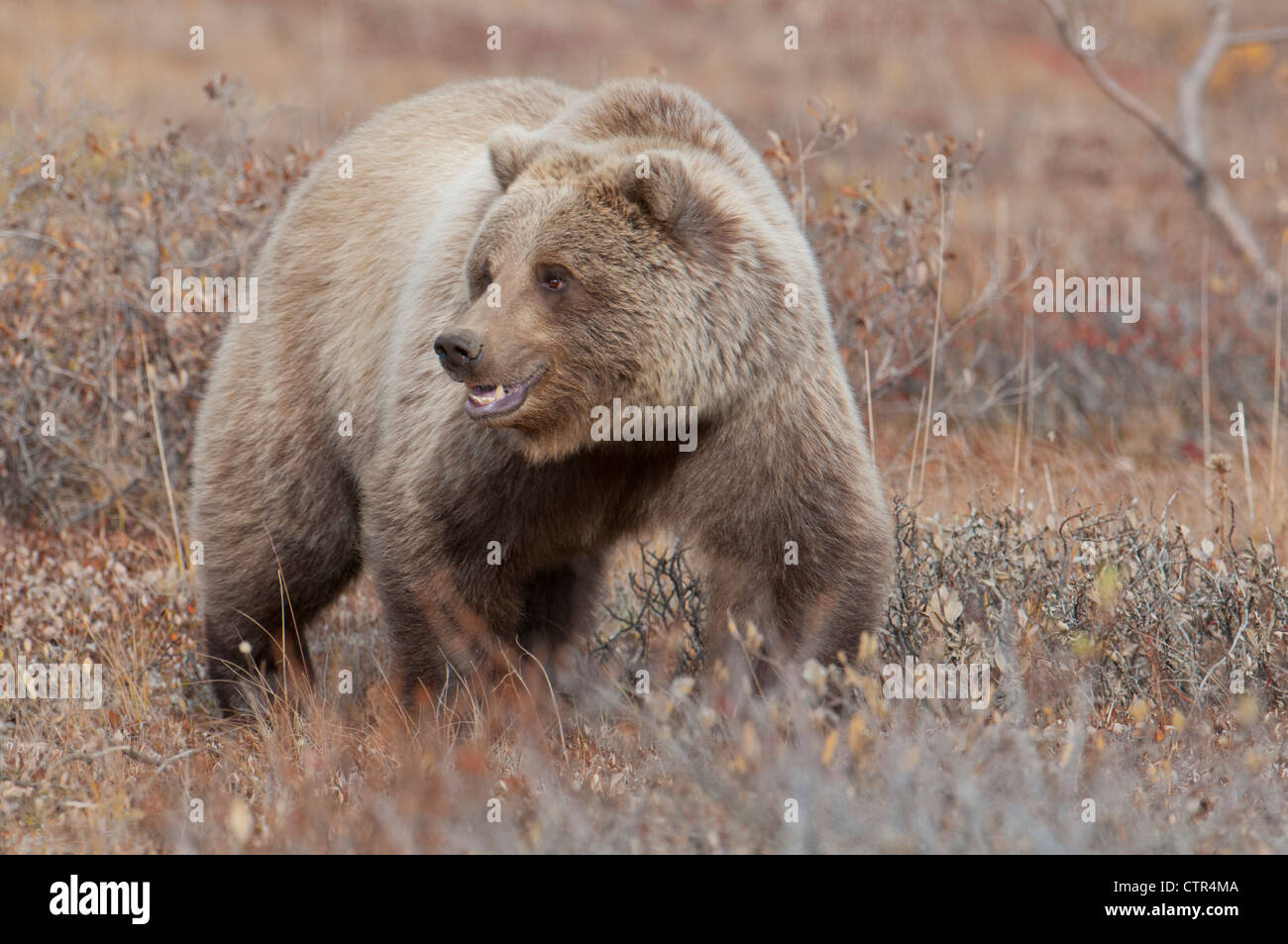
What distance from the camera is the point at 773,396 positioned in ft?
13.1

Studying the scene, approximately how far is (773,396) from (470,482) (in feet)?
2.91

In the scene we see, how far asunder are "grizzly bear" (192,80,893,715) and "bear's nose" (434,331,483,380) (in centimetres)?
1

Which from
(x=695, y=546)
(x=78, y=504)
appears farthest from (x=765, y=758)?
(x=78, y=504)

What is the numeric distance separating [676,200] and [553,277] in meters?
0.38

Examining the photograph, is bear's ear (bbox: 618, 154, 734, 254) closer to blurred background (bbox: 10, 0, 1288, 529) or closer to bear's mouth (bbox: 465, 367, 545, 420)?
bear's mouth (bbox: 465, 367, 545, 420)

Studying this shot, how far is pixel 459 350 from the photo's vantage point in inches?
146

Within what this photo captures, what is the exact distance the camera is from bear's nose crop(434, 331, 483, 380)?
3.68 m
